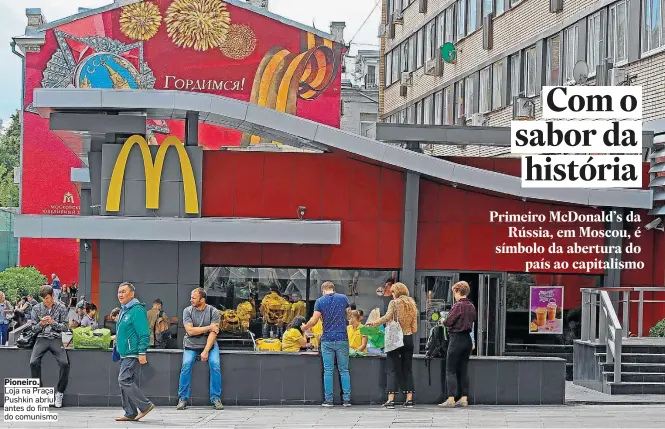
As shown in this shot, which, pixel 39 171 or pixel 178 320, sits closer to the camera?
pixel 178 320

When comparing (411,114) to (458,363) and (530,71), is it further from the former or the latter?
(458,363)

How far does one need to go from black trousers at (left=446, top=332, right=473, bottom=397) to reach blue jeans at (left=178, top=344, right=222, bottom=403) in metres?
3.06

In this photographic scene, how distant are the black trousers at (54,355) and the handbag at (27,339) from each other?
4.6 inches

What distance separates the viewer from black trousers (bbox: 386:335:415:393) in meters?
17.0

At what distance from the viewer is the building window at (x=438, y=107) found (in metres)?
45.7

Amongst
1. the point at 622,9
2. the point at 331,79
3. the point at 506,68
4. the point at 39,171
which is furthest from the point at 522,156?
the point at 39,171

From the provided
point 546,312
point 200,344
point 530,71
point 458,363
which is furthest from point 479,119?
point 200,344

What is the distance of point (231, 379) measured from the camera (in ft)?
56.7

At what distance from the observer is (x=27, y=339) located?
55.8 ft

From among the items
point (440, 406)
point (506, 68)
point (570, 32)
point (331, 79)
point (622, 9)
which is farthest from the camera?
point (331, 79)

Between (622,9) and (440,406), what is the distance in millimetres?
13452

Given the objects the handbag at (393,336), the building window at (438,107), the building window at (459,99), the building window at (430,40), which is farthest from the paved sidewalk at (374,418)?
the building window at (430,40)

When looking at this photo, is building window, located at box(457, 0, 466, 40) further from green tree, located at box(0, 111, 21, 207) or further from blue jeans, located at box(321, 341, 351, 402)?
green tree, located at box(0, 111, 21, 207)

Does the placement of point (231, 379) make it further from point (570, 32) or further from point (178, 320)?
point (570, 32)
